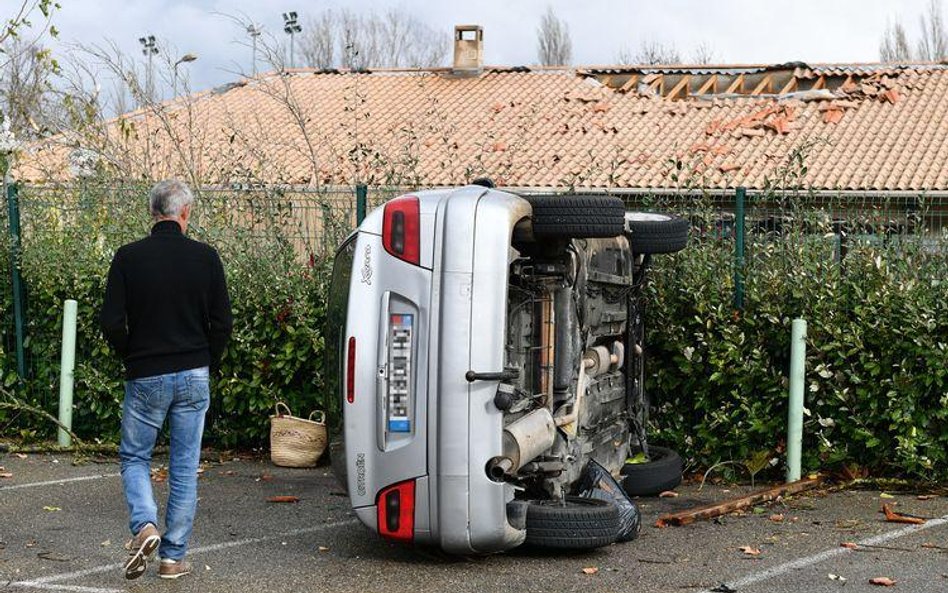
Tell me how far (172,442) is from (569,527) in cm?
197

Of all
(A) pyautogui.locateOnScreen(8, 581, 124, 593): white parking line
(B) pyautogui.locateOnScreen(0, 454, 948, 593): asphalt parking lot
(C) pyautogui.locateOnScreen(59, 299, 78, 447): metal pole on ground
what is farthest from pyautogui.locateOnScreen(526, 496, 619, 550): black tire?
(C) pyautogui.locateOnScreen(59, 299, 78, 447): metal pole on ground

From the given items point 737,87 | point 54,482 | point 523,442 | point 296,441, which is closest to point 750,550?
point 523,442

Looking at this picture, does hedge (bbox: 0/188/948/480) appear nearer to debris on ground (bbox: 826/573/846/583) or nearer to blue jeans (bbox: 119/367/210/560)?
debris on ground (bbox: 826/573/846/583)

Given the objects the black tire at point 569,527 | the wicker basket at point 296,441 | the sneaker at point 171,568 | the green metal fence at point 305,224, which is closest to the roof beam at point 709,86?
the green metal fence at point 305,224

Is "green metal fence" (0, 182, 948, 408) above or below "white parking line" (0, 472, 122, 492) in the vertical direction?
above

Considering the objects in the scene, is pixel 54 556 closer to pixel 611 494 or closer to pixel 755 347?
pixel 611 494

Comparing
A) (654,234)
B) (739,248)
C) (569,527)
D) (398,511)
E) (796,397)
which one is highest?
(654,234)

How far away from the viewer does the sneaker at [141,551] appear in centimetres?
587

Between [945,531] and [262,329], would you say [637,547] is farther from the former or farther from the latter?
[262,329]

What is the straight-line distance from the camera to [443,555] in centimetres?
662

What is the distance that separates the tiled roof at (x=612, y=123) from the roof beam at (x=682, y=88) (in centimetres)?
48

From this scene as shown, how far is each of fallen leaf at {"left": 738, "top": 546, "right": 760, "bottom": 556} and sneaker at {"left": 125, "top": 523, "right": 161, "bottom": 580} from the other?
9.75 feet

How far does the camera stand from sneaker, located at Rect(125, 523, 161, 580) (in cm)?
587

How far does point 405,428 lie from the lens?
6.22 meters
